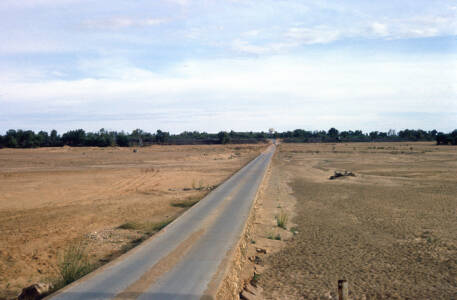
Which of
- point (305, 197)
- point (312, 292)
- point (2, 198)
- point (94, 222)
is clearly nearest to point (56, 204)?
point (2, 198)

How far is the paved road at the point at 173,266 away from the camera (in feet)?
23.4

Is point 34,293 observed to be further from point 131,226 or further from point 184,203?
point 184,203

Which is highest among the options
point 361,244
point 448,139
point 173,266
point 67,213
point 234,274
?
point 448,139

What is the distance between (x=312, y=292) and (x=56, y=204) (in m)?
16.0

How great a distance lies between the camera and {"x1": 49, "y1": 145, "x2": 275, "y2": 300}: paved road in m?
7.14

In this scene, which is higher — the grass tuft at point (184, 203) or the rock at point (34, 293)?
the rock at point (34, 293)

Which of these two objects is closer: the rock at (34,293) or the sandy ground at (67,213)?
the rock at (34,293)

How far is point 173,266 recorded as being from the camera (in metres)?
8.58

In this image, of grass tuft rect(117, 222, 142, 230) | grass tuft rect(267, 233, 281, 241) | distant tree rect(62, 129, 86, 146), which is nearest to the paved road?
grass tuft rect(267, 233, 281, 241)

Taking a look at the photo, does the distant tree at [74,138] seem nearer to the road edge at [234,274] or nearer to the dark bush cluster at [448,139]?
the dark bush cluster at [448,139]

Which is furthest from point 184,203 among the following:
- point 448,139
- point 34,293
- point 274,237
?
point 448,139

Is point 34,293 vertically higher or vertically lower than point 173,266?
lower

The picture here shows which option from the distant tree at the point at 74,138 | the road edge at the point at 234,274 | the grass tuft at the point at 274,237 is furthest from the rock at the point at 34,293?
the distant tree at the point at 74,138

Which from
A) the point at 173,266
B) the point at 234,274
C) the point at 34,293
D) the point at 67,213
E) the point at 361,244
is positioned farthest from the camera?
the point at 67,213
